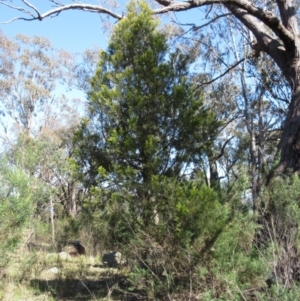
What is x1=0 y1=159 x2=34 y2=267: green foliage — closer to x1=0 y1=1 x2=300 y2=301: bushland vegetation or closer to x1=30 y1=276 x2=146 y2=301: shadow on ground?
x1=0 y1=1 x2=300 y2=301: bushland vegetation

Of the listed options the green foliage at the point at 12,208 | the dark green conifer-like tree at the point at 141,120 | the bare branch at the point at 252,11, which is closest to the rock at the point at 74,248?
the dark green conifer-like tree at the point at 141,120

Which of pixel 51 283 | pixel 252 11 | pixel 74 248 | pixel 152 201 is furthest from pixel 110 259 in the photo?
pixel 252 11

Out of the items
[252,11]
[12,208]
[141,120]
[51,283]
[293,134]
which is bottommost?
[51,283]

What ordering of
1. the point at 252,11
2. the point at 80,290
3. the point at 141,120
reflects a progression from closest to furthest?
the point at 252,11
the point at 141,120
the point at 80,290

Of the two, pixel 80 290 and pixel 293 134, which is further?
pixel 80 290

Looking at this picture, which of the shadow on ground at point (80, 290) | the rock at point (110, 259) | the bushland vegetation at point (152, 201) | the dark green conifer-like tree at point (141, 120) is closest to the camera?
the bushland vegetation at point (152, 201)

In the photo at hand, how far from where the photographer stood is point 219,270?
5.44m

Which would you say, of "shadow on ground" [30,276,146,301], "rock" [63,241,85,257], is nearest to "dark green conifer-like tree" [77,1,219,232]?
"shadow on ground" [30,276,146,301]

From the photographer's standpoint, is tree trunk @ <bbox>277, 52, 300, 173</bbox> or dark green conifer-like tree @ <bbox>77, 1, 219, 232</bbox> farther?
dark green conifer-like tree @ <bbox>77, 1, 219, 232</bbox>

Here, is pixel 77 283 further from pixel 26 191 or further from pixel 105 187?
pixel 26 191

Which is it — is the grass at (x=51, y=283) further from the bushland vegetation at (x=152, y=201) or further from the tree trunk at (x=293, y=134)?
the tree trunk at (x=293, y=134)

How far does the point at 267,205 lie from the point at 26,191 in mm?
3166

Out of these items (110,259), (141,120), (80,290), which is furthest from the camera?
(110,259)

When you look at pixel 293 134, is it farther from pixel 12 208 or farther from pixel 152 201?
pixel 12 208
